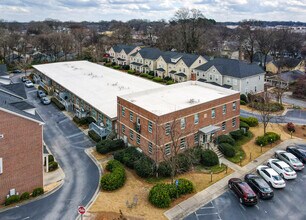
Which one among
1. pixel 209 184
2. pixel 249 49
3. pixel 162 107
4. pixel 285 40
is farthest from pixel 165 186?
pixel 285 40

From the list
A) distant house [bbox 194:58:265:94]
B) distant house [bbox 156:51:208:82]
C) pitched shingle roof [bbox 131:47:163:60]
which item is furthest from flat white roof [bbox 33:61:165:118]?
pitched shingle roof [bbox 131:47:163:60]

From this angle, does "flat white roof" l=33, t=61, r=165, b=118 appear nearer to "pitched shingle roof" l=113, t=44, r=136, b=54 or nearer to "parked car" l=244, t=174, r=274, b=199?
"parked car" l=244, t=174, r=274, b=199

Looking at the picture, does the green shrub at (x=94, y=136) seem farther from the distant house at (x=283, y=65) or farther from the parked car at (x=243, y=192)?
the distant house at (x=283, y=65)

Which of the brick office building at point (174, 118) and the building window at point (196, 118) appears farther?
the building window at point (196, 118)

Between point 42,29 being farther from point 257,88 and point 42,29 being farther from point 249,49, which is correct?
point 257,88

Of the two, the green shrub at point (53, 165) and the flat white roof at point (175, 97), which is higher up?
the flat white roof at point (175, 97)

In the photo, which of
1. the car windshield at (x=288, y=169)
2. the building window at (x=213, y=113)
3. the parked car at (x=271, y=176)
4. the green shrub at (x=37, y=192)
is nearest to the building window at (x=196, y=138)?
the building window at (x=213, y=113)
